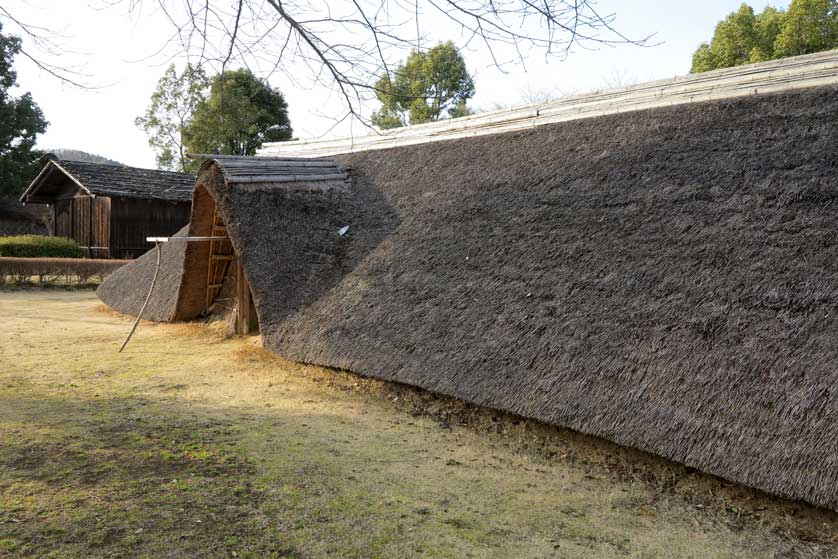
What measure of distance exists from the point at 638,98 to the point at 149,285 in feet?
25.9

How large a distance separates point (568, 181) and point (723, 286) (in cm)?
233

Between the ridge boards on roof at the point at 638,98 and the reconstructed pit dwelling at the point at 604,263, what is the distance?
2 cm

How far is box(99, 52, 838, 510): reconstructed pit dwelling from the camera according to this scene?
3.41 metres

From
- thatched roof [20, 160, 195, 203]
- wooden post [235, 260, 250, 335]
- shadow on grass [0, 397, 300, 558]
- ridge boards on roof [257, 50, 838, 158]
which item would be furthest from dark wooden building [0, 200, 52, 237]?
shadow on grass [0, 397, 300, 558]

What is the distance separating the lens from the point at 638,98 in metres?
6.68

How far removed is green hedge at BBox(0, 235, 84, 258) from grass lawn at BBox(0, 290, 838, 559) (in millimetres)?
13724

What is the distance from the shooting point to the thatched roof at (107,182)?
18203 mm

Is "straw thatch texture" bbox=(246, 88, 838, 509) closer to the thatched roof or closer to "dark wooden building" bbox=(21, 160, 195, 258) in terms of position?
the thatched roof

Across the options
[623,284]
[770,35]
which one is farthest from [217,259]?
[770,35]

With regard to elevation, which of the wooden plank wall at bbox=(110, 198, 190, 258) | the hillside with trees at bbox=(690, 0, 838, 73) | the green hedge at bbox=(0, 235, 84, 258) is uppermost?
the hillside with trees at bbox=(690, 0, 838, 73)

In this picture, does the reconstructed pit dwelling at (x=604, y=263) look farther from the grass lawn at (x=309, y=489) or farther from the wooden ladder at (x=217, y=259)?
the grass lawn at (x=309, y=489)

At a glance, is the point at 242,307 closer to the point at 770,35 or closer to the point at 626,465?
the point at 626,465

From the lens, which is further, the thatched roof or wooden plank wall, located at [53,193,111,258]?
wooden plank wall, located at [53,193,111,258]

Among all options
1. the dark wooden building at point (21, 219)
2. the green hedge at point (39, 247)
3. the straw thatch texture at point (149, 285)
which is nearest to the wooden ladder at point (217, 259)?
the straw thatch texture at point (149, 285)
